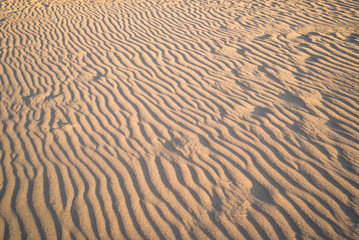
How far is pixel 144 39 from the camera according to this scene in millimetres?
5617

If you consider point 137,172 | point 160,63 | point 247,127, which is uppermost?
point 160,63

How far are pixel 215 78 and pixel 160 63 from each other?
4.44 ft

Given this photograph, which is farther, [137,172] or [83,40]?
[83,40]

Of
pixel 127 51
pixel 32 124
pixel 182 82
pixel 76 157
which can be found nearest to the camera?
pixel 76 157

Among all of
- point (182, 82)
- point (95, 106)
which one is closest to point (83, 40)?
point (95, 106)

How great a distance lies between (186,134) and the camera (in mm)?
3037

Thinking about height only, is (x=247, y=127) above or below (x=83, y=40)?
below

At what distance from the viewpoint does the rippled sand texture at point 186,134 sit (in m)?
2.17

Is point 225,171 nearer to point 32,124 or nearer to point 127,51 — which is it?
point 32,124

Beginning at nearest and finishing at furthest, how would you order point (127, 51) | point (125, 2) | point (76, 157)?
point (76, 157)
point (127, 51)
point (125, 2)

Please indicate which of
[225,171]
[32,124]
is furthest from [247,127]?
[32,124]

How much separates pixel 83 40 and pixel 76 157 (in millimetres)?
4237

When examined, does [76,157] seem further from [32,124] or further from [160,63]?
[160,63]

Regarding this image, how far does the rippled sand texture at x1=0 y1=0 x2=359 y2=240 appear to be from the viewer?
217 centimetres
